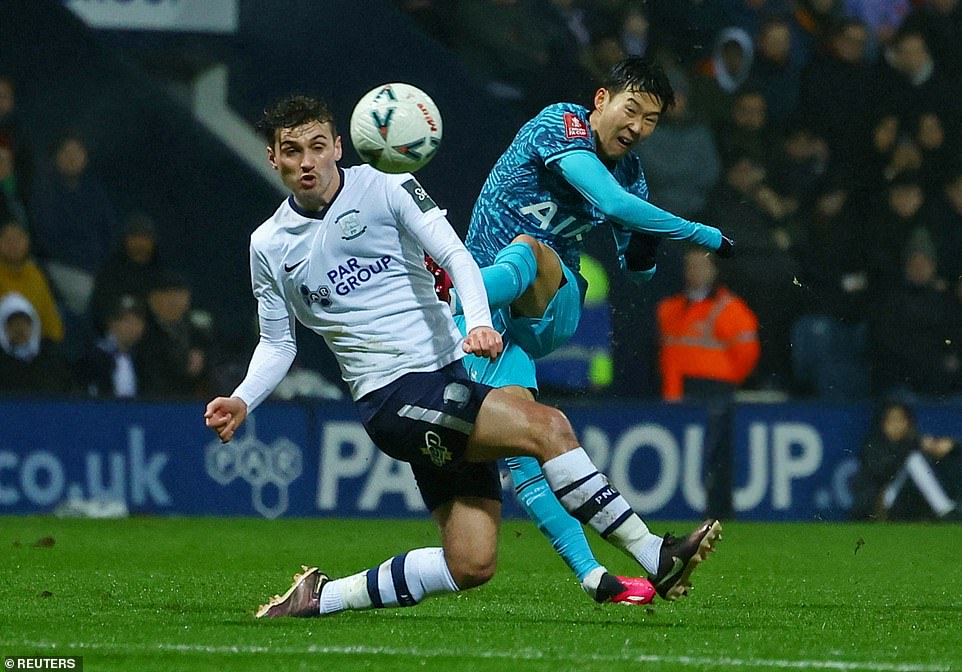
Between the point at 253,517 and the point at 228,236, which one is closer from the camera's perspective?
the point at 253,517

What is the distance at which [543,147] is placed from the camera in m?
6.42

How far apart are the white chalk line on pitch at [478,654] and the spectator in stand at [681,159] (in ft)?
23.9

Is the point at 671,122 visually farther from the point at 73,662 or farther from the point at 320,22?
the point at 73,662

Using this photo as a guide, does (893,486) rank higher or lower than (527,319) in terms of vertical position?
lower

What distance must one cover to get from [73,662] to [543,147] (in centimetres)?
267

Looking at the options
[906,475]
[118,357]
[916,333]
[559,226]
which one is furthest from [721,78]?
[559,226]

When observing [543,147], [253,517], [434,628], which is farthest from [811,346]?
[434,628]

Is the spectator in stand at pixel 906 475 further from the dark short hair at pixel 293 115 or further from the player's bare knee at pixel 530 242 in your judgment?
the dark short hair at pixel 293 115

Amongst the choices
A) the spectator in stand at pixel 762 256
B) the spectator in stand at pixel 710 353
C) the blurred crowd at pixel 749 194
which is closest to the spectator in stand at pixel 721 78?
the blurred crowd at pixel 749 194

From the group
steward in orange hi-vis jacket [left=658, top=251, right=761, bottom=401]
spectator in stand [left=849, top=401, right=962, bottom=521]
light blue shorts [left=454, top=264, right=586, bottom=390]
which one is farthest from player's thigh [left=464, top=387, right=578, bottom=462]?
spectator in stand [left=849, top=401, right=962, bottom=521]

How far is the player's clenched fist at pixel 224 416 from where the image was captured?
5.31m

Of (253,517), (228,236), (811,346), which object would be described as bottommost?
(253,517)

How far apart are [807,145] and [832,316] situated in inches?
53.0

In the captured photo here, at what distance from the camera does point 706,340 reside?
11531 millimetres
